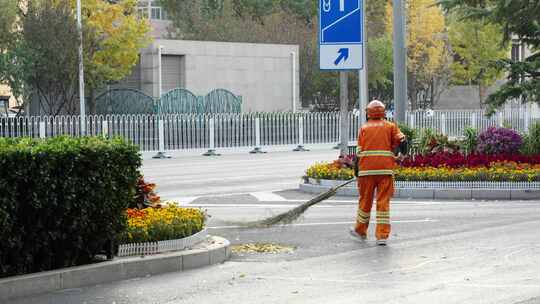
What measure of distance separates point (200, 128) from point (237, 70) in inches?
325

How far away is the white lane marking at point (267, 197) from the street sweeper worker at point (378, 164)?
20.9 feet

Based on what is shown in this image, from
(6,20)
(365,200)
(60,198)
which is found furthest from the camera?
(6,20)

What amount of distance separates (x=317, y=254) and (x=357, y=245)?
795 millimetres

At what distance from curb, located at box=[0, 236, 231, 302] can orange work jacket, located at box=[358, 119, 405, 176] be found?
1.92 metres

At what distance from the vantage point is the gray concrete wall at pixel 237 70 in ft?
137

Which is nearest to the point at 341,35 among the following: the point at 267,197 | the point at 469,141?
the point at 267,197

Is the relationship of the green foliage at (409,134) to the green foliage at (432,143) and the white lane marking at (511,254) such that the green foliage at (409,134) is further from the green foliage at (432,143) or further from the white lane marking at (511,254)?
the white lane marking at (511,254)

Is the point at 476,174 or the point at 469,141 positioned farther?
the point at 469,141

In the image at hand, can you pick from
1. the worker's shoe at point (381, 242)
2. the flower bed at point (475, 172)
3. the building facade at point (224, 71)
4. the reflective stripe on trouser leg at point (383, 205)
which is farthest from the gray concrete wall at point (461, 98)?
the worker's shoe at point (381, 242)

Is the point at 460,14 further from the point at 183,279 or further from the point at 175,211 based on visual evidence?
the point at 183,279

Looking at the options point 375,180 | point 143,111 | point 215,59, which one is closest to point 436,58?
point 215,59

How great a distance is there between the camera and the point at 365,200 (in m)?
11.8

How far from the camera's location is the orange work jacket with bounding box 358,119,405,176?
11656 mm

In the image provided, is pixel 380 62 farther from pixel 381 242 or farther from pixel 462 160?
pixel 381 242
